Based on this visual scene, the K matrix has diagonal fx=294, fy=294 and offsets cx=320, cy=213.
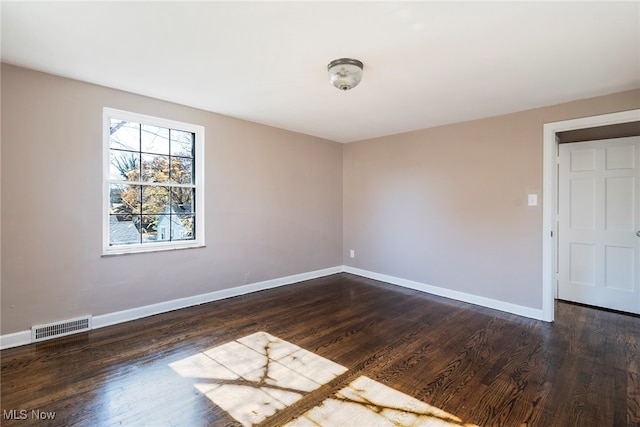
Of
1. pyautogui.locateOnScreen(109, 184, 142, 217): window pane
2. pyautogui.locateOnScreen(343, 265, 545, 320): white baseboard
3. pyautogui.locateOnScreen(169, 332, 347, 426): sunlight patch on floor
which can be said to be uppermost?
pyautogui.locateOnScreen(109, 184, 142, 217): window pane

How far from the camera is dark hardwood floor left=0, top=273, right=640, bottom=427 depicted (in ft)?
5.82

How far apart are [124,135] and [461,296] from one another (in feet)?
14.7

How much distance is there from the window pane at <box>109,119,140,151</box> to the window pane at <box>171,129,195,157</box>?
37 cm

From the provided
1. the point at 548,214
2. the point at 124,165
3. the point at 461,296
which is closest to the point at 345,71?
the point at 124,165

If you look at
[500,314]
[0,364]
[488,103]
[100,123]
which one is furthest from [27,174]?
[500,314]

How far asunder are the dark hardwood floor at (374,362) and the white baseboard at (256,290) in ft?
0.36

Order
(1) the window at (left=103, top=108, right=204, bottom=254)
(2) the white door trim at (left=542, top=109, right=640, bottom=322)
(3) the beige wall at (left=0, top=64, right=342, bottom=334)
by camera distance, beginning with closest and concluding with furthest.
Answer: (3) the beige wall at (left=0, top=64, right=342, bottom=334), (1) the window at (left=103, top=108, right=204, bottom=254), (2) the white door trim at (left=542, top=109, right=640, bottom=322)

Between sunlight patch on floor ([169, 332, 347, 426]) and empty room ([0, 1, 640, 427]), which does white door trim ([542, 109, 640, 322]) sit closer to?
empty room ([0, 1, 640, 427])

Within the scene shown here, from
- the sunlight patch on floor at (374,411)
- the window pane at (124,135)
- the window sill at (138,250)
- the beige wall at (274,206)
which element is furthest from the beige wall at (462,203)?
the window pane at (124,135)

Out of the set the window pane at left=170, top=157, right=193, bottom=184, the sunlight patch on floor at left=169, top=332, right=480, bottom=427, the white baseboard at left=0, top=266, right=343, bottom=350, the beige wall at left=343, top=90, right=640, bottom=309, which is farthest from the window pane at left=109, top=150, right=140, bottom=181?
the beige wall at left=343, top=90, right=640, bottom=309

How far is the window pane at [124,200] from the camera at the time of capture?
3.04 m

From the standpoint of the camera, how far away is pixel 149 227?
3.29 metres

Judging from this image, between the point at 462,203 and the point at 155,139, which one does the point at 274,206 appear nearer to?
the point at 155,139

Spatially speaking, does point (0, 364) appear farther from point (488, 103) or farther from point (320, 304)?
point (488, 103)
